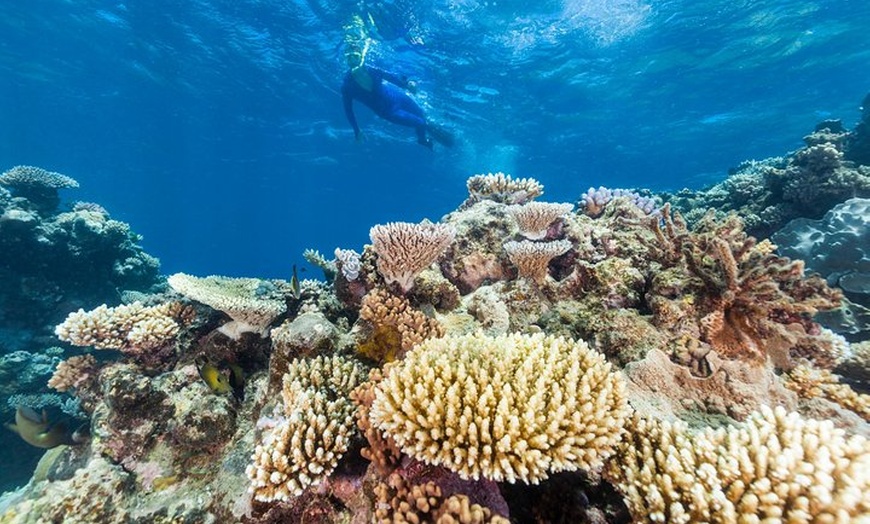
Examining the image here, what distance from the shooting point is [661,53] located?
2338 centimetres

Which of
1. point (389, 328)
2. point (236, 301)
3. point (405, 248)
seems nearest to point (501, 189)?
point (405, 248)

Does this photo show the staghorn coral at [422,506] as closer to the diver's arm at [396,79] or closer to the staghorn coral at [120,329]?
the staghorn coral at [120,329]

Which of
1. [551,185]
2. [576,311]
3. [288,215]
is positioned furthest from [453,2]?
[288,215]

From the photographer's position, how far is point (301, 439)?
2.95 metres

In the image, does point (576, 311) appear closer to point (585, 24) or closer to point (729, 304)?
point (729, 304)

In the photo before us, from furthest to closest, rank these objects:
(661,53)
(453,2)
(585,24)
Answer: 1. (661,53)
2. (585,24)
3. (453,2)

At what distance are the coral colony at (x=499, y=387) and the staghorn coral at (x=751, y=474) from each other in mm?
12

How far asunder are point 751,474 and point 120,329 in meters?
6.87

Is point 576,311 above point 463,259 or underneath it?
underneath

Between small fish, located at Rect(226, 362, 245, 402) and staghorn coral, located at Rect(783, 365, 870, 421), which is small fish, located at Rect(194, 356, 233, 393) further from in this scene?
staghorn coral, located at Rect(783, 365, 870, 421)

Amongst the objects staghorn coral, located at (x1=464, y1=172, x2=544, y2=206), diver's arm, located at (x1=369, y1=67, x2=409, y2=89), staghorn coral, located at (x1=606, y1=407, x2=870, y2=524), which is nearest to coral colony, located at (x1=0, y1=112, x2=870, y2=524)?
staghorn coral, located at (x1=606, y1=407, x2=870, y2=524)

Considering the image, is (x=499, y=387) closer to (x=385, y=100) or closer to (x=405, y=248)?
(x=405, y=248)

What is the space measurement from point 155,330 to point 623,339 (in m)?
5.94

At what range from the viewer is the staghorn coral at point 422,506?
7.07 feet
